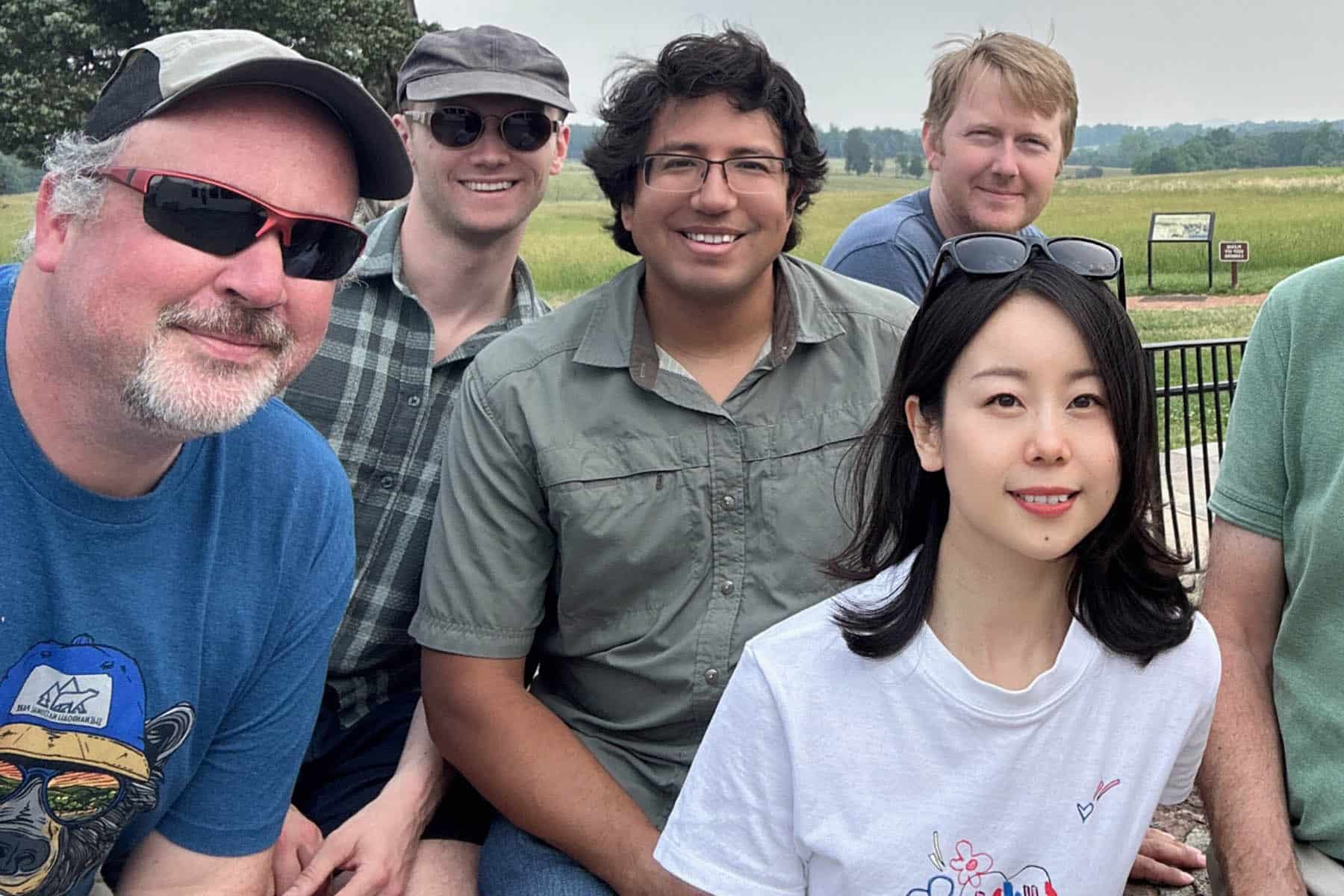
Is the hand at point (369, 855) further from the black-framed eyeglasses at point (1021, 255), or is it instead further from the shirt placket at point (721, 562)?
the black-framed eyeglasses at point (1021, 255)

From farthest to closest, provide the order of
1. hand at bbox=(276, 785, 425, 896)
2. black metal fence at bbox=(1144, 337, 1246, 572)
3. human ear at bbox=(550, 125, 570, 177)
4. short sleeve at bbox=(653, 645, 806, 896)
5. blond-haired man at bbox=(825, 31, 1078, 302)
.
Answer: black metal fence at bbox=(1144, 337, 1246, 572) < blond-haired man at bbox=(825, 31, 1078, 302) < human ear at bbox=(550, 125, 570, 177) < hand at bbox=(276, 785, 425, 896) < short sleeve at bbox=(653, 645, 806, 896)

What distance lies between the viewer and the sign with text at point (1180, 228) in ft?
63.1

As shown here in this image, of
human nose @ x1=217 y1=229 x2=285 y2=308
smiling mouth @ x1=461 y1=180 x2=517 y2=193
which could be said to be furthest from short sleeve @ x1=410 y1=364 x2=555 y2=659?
smiling mouth @ x1=461 y1=180 x2=517 y2=193

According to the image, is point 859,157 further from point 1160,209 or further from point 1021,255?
point 1021,255

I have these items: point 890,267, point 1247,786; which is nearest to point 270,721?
point 1247,786

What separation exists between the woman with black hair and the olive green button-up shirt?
0.63m

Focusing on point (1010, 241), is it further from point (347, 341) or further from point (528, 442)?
point (347, 341)

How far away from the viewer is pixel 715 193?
2.60 metres

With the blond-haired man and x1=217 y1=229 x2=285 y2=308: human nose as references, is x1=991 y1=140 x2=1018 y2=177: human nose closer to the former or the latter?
the blond-haired man

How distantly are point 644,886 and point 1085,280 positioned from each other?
54.9 inches

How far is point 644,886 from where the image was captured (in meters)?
2.31

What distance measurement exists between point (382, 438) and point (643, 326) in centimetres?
77

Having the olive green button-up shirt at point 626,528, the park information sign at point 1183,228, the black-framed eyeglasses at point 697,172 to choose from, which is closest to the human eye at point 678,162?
the black-framed eyeglasses at point 697,172

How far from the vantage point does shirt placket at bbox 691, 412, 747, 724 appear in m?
2.50
